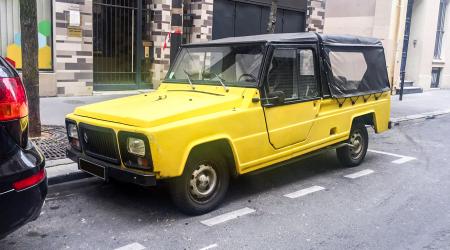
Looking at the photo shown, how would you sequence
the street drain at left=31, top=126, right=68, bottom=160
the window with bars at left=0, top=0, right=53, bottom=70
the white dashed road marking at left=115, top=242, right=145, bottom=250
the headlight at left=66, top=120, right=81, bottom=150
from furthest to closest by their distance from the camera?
the window with bars at left=0, top=0, right=53, bottom=70, the street drain at left=31, top=126, right=68, bottom=160, the headlight at left=66, top=120, right=81, bottom=150, the white dashed road marking at left=115, top=242, right=145, bottom=250

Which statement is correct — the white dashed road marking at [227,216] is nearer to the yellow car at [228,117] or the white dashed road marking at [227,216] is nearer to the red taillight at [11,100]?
the yellow car at [228,117]

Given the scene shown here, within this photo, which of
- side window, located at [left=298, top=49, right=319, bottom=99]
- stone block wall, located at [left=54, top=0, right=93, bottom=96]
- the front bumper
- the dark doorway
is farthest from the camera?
the dark doorway

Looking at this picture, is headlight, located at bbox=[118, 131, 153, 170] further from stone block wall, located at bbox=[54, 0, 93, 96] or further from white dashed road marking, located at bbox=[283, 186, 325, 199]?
stone block wall, located at bbox=[54, 0, 93, 96]

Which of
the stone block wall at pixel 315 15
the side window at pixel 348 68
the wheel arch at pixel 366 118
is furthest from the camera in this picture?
the stone block wall at pixel 315 15

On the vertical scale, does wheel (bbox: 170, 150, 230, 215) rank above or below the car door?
below

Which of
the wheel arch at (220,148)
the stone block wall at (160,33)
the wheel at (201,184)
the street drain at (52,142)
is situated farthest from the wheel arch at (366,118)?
the stone block wall at (160,33)

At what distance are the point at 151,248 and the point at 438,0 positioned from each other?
2165 cm

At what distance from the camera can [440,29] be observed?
23.7m

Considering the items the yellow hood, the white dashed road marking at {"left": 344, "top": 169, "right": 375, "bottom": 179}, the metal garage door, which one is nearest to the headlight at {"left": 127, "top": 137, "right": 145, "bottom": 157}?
the yellow hood

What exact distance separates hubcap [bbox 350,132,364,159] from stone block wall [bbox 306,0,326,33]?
39.0ft

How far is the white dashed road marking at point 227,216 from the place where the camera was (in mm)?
4709

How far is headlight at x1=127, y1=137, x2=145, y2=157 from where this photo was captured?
439cm

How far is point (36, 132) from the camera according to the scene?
7195 mm

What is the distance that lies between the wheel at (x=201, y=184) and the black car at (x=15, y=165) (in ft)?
5.13
